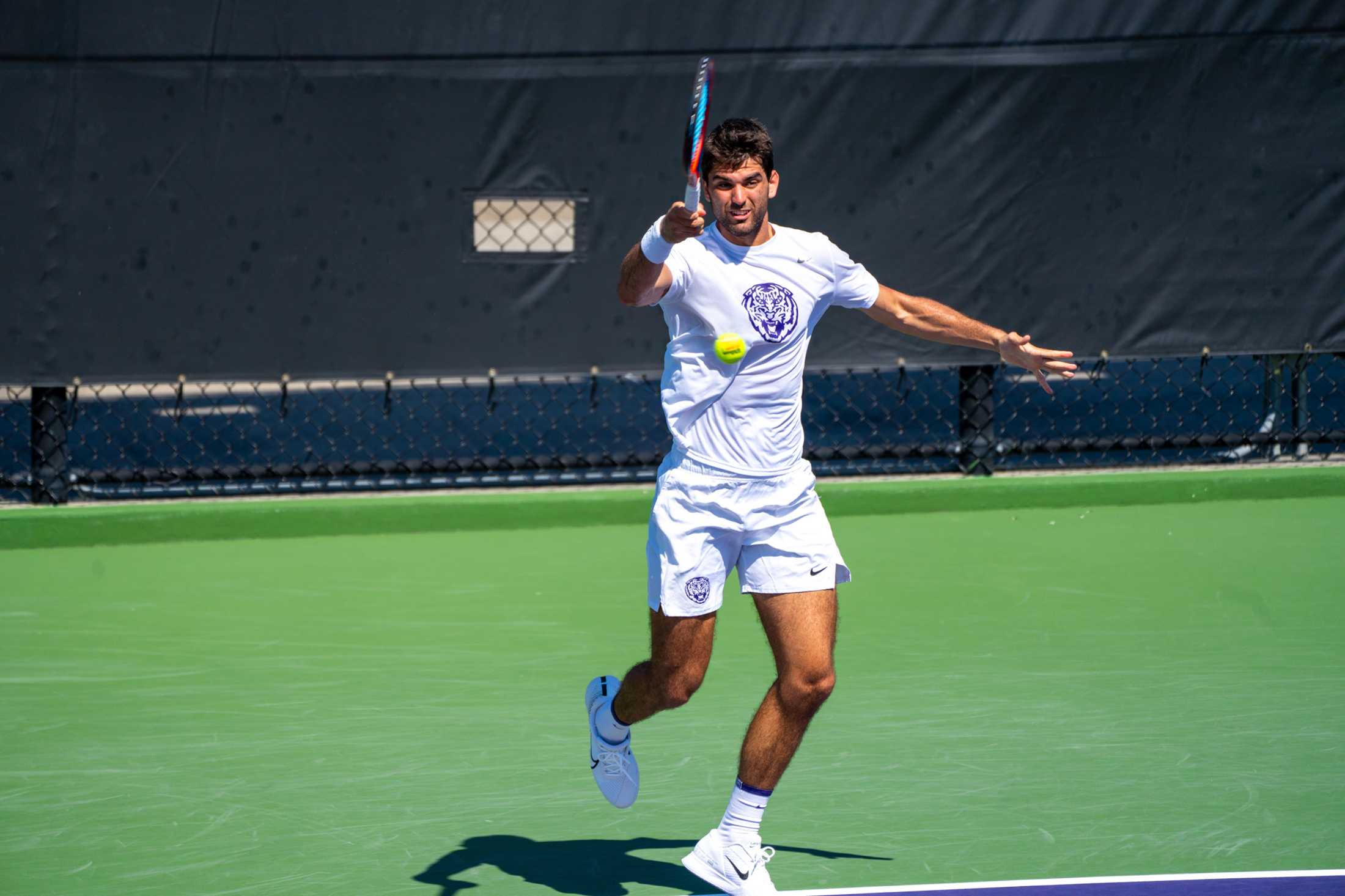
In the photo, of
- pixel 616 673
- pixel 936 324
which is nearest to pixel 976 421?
pixel 616 673

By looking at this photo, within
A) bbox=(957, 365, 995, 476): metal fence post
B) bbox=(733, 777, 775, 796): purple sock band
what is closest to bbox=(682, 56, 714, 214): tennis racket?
bbox=(733, 777, 775, 796): purple sock band

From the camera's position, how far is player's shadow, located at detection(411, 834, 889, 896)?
12.8 ft

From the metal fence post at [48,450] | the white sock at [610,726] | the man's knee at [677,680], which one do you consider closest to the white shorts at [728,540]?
the man's knee at [677,680]

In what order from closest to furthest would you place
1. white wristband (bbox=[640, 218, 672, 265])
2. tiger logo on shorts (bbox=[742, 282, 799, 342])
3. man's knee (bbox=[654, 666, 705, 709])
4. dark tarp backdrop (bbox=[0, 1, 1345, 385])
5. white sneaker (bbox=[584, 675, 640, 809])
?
white wristband (bbox=[640, 218, 672, 265]), tiger logo on shorts (bbox=[742, 282, 799, 342]), man's knee (bbox=[654, 666, 705, 709]), white sneaker (bbox=[584, 675, 640, 809]), dark tarp backdrop (bbox=[0, 1, 1345, 385])

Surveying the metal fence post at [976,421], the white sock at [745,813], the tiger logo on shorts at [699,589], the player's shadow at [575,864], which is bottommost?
the player's shadow at [575,864]

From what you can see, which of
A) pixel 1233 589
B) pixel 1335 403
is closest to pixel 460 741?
pixel 1233 589

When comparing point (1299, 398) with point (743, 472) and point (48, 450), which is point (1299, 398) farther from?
point (48, 450)

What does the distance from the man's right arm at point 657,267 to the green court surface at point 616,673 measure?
1.30 meters

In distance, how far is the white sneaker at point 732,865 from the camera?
3.74 m

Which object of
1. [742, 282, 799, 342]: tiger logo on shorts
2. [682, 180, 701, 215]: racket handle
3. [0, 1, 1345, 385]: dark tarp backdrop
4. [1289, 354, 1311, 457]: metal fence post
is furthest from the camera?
[1289, 354, 1311, 457]: metal fence post

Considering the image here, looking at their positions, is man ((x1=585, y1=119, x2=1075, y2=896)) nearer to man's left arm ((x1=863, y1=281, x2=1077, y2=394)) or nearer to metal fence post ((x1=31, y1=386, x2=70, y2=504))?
man's left arm ((x1=863, y1=281, x2=1077, y2=394))

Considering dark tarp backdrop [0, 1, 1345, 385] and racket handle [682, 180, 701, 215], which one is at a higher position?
dark tarp backdrop [0, 1, 1345, 385]

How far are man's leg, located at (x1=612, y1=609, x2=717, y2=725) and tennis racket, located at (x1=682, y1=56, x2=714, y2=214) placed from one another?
98 cm

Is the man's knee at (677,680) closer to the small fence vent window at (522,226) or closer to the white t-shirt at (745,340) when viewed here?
the white t-shirt at (745,340)
